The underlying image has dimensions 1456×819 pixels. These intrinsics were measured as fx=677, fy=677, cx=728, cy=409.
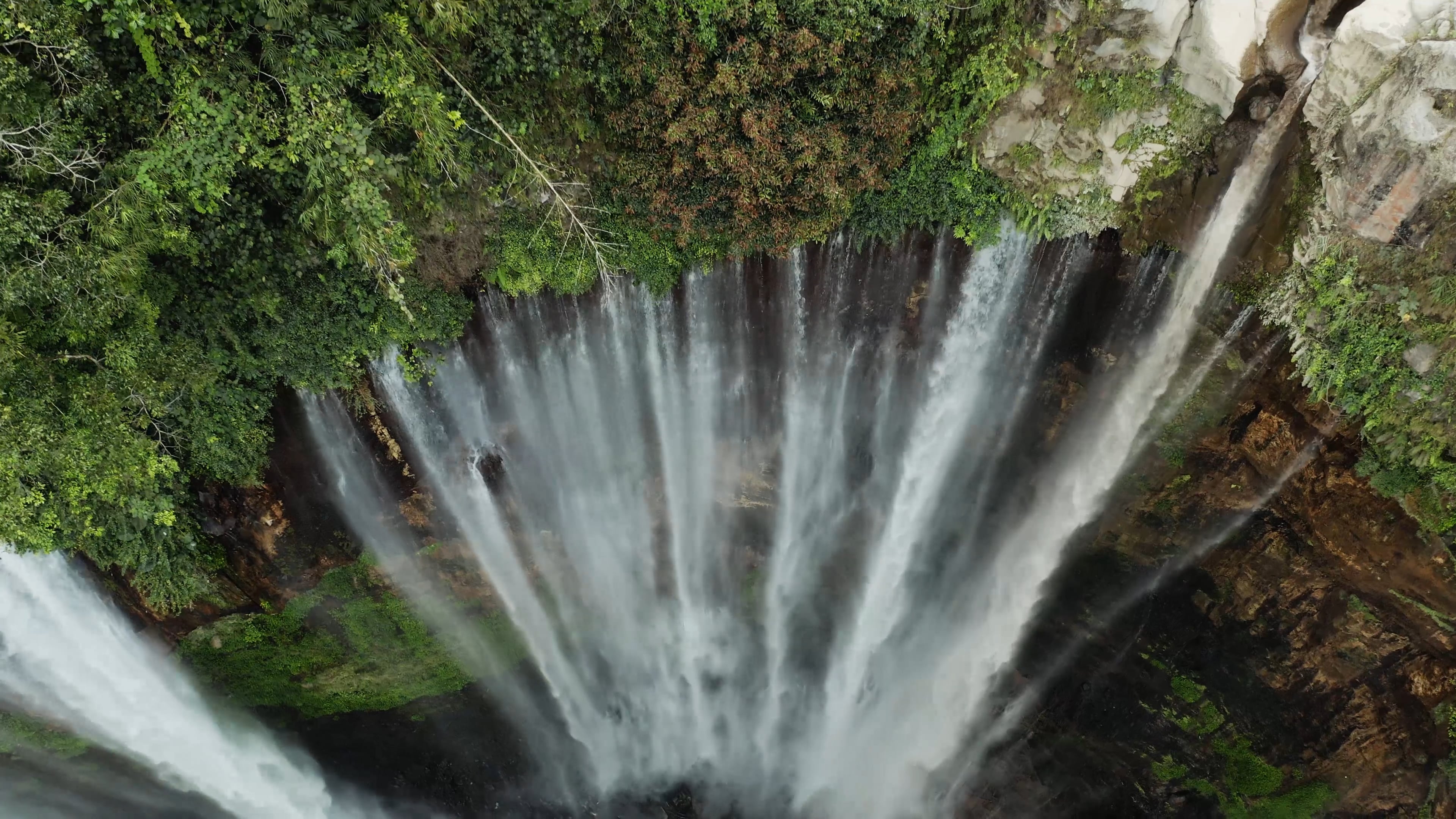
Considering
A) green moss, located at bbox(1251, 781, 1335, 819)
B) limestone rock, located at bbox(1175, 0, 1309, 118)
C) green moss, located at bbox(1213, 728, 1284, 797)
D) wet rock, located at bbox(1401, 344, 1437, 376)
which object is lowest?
green moss, located at bbox(1251, 781, 1335, 819)

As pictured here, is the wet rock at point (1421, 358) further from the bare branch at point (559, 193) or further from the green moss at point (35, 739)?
the green moss at point (35, 739)

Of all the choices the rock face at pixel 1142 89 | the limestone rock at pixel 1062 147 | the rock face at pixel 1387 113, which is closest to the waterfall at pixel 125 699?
the limestone rock at pixel 1062 147

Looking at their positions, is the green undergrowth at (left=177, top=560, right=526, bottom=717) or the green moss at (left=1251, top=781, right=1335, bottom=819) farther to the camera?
the green undergrowth at (left=177, top=560, right=526, bottom=717)

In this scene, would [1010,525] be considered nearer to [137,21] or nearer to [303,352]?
[303,352]

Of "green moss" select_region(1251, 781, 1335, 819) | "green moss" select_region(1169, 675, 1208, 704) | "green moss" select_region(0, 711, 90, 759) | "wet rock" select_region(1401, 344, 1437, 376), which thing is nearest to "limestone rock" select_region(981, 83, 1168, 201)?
"wet rock" select_region(1401, 344, 1437, 376)

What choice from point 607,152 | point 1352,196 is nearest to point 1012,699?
point 1352,196

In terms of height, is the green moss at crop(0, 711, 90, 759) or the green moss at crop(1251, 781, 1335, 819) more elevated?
the green moss at crop(0, 711, 90, 759)

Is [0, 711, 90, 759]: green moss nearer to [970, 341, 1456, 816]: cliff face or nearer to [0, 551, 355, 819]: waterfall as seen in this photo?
→ [0, 551, 355, 819]: waterfall
